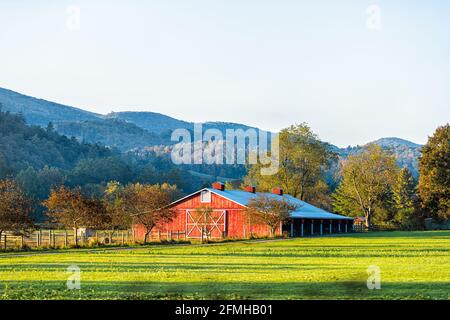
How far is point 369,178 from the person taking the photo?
328 ft

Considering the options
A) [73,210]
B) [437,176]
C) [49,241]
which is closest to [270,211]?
[73,210]

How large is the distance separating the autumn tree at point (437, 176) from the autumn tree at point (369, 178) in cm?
→ 612

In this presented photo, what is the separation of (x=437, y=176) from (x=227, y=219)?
32.6m

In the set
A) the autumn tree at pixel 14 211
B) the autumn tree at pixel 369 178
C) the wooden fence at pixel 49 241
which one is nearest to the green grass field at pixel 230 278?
the autumn tree at pixel 14 211

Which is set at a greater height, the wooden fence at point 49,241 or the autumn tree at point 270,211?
the autumn tree at point 270,211

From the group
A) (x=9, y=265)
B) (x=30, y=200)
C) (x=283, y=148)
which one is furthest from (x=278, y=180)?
(x=9, y=265)

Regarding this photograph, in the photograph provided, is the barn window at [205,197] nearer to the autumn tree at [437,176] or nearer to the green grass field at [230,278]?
the autumn tree at [437,176]

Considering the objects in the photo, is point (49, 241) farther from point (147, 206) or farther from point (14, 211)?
point (147, 206)

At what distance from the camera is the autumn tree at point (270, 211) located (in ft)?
212

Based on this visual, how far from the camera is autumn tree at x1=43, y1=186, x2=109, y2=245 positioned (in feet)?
161

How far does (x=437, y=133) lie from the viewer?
311 ft

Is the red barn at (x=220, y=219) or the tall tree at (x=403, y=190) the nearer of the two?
the red barn at (x=220, y=219)

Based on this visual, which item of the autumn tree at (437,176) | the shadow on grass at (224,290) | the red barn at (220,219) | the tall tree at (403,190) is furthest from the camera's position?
the tall tree at (403,190)
